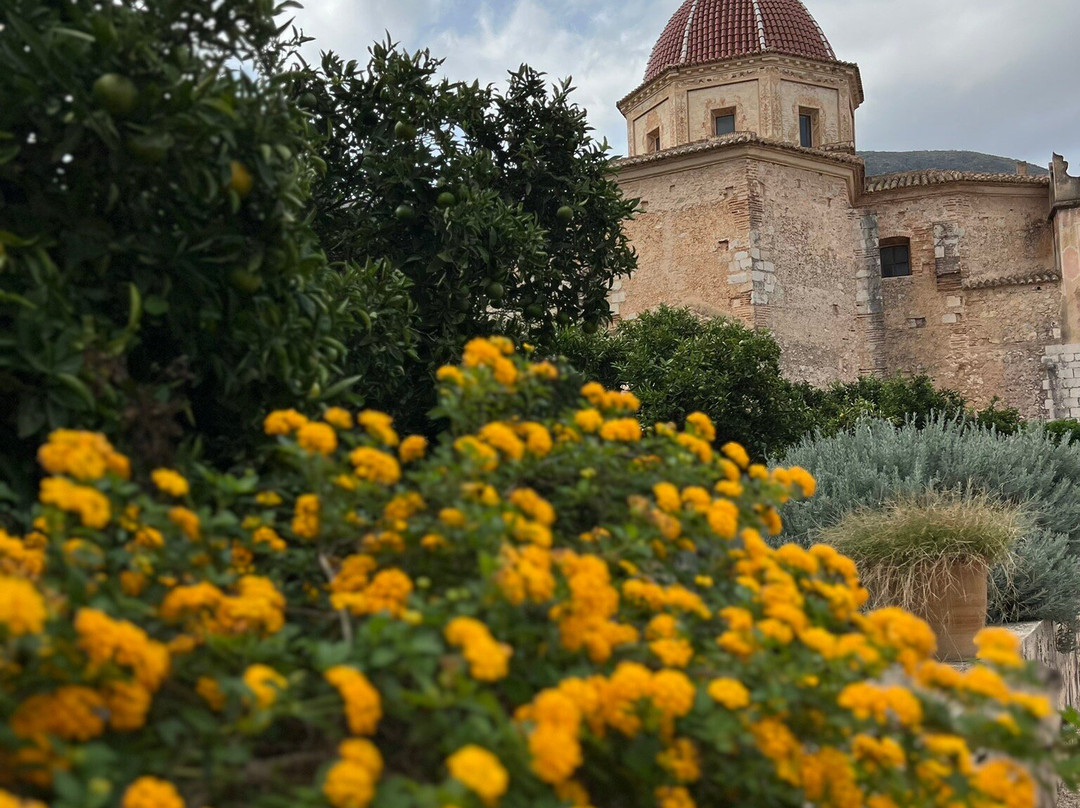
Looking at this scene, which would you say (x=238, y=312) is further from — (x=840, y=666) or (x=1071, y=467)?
(x=1071, y=467)

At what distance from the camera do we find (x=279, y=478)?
2.32 m

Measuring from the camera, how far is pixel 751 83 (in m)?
23.2

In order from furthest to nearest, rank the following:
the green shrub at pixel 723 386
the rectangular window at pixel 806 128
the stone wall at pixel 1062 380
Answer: the rectangular window at pixel 806 128, the stone wall at pixel 1062 380, the green shrub at pixel 723 386

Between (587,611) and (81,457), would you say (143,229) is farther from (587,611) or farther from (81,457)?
(587,611)

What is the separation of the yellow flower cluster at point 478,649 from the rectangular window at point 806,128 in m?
24.4

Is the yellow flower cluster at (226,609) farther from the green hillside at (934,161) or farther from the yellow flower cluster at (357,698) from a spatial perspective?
the green hillside at (934,161)

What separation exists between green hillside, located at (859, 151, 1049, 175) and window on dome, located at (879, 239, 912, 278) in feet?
181

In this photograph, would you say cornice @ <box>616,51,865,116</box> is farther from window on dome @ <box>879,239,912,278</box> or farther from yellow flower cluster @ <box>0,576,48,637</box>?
yellow flower cluster @ <box>0,576,48,637</box>

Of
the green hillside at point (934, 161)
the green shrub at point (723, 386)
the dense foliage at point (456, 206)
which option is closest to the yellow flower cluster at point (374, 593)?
the dense foliage at point (456, 206)

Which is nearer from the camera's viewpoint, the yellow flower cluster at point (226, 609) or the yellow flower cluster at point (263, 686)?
the yellow flower cluster at point (263, 686)

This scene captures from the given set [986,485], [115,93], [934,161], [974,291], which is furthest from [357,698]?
[934,161]

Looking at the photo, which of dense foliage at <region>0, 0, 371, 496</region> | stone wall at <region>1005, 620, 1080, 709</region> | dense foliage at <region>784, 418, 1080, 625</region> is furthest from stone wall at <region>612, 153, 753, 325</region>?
dense foliage at <region>0, 0, 371, 496</region>

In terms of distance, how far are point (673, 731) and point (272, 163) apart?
173 centimetres

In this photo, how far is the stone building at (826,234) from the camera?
20672mm
